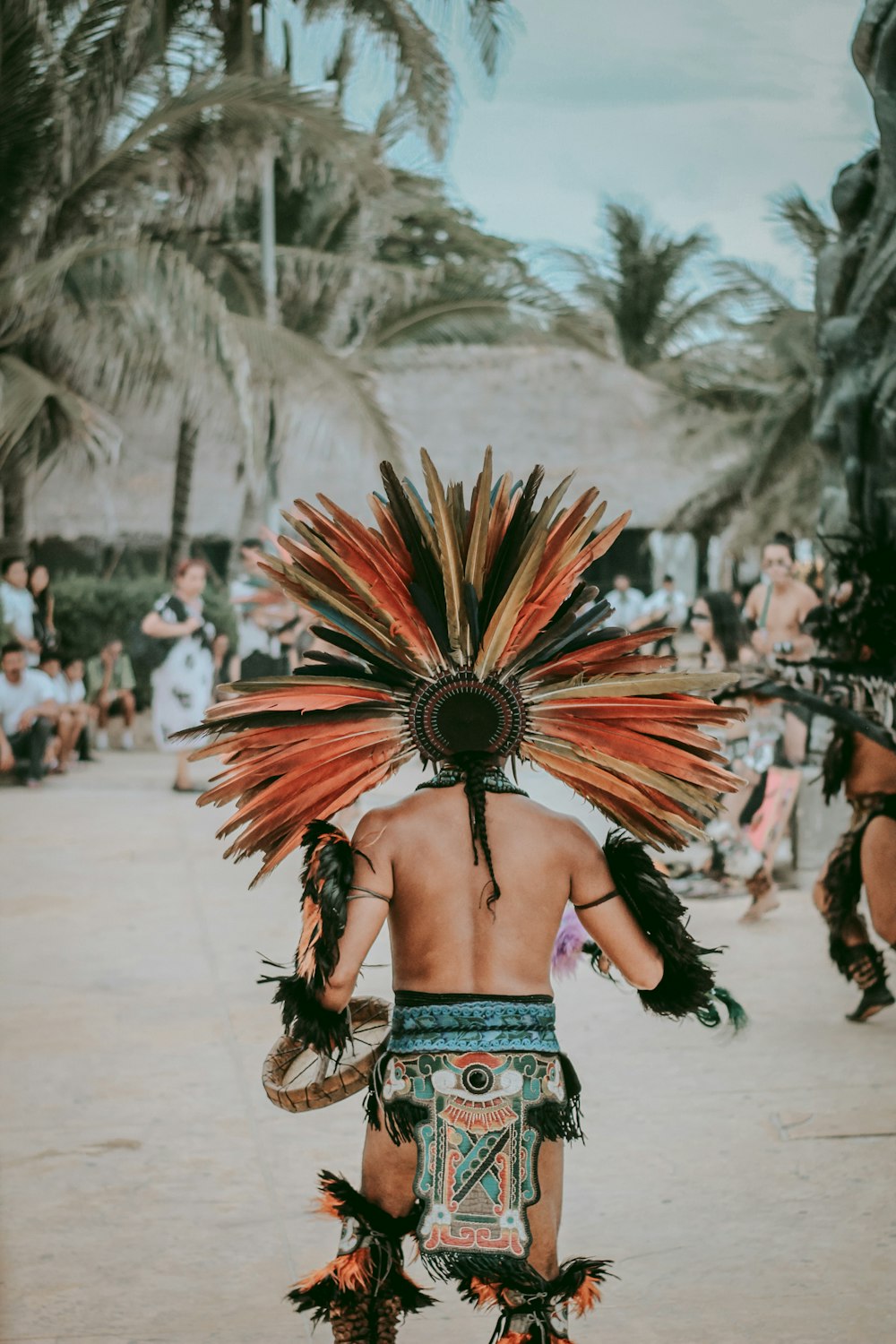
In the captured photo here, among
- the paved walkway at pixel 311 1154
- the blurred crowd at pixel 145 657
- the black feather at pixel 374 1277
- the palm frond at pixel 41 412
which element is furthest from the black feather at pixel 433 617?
the palm frond at pixel 41 412

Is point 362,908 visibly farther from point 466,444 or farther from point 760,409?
point 760,409

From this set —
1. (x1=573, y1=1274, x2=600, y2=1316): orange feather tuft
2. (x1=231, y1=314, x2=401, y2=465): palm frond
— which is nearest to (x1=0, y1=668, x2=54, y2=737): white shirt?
(x1=231, y1=314, x2=401, y2=465): palm frond

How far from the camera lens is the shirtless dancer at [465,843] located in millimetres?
2928

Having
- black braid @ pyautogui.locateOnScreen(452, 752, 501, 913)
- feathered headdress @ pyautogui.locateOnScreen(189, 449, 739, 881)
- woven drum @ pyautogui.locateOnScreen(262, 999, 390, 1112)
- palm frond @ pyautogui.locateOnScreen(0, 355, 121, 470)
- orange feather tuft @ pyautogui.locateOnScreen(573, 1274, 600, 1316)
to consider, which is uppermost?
palm frond @ pyautogui.locateOnScreen(0, 355, 121, 470)

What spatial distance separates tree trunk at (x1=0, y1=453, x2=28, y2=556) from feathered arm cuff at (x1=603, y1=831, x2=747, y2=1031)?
44.6ft

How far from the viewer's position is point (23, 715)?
1272 centimetres

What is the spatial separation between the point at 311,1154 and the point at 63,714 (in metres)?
9.40

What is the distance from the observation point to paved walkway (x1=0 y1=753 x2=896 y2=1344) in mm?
3822

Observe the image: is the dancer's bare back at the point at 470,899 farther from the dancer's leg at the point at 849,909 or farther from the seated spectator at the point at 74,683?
the seated spectator at the point at 74,683

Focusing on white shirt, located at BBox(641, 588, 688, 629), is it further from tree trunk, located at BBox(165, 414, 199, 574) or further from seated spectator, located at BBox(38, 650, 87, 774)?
seated spectator, located at BBox(38, 650, 87, 774)

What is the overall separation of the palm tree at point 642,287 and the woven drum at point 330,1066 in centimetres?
3465

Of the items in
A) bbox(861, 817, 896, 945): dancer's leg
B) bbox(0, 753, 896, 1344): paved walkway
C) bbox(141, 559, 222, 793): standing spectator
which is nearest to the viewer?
bbox(0, 753, 896, 1344): paved walkway

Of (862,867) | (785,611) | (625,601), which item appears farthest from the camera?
(625,601)

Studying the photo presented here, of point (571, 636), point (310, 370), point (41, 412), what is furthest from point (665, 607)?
point (571, 636)
